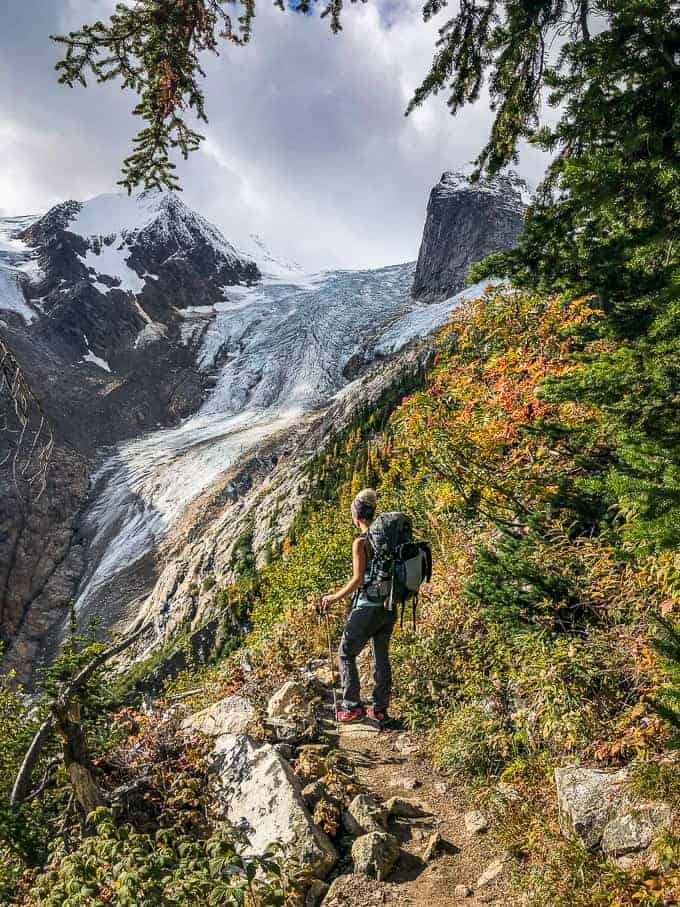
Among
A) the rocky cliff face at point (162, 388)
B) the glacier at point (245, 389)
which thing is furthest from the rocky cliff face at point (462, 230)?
the glacier at point (245, 389)

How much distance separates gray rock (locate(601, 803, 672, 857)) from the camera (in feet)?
6.72

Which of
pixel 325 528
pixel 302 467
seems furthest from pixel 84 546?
pixel 325 528

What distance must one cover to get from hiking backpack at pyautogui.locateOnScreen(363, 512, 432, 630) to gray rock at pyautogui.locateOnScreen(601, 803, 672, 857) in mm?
1748

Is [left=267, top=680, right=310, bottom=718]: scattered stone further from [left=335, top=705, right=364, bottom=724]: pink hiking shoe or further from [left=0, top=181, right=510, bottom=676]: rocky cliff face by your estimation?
[left=0, top=181, right=510, bottom=676]: rocky cliff face

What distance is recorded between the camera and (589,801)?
90.6 inches

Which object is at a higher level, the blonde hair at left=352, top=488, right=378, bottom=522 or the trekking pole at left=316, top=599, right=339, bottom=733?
the blonde hair at left=352, top=488, right=378, bottom=522

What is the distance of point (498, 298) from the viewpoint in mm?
5609

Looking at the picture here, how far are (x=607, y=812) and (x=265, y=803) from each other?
1.75 metres

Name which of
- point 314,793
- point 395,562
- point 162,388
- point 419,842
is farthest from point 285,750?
point 162,388

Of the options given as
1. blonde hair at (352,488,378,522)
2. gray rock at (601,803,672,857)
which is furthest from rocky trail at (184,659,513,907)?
blonde hair at (352,488,378,522)

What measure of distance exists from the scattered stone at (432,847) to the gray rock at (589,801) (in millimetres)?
669

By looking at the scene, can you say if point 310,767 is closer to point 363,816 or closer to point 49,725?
point 363,816

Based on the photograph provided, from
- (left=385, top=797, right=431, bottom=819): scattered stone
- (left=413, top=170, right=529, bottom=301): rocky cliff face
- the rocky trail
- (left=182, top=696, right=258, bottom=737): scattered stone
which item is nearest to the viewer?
the rocky trail

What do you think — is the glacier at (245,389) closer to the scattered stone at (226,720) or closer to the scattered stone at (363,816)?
the scattered stone at (226,720)
